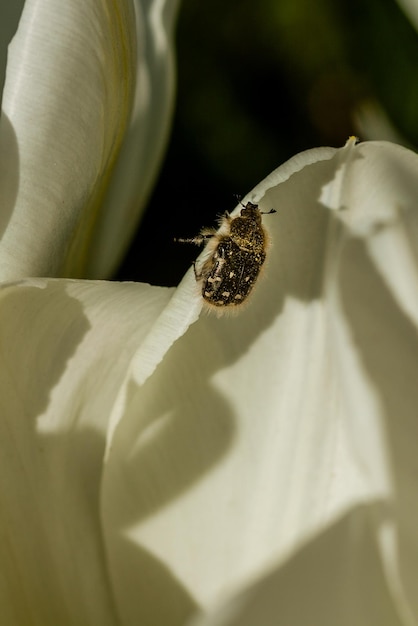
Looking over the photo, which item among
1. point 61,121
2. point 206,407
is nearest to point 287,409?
point 206,407

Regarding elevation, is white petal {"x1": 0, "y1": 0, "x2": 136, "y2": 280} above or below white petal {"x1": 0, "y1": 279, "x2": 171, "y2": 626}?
above

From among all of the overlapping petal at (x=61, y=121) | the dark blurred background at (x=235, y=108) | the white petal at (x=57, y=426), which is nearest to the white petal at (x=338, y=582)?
the white petal at (x=57, y=426)

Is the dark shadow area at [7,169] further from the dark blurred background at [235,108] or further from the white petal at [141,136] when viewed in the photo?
the dark blurred background at [235,108]

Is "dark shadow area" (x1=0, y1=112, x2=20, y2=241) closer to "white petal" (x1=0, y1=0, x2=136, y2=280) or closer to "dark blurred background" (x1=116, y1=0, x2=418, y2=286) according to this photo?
"white petal" (x1=0, y1=0, x2=136, y2=280)

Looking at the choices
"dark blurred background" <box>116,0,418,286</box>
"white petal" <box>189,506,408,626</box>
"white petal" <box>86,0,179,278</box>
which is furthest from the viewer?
"dark blurred background" <box>116,0,418,286</box>

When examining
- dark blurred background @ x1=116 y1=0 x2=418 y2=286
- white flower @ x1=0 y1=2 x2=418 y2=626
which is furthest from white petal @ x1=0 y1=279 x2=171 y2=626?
dark blurred background @ x1=116 y1=0 x2=418 y2=286
